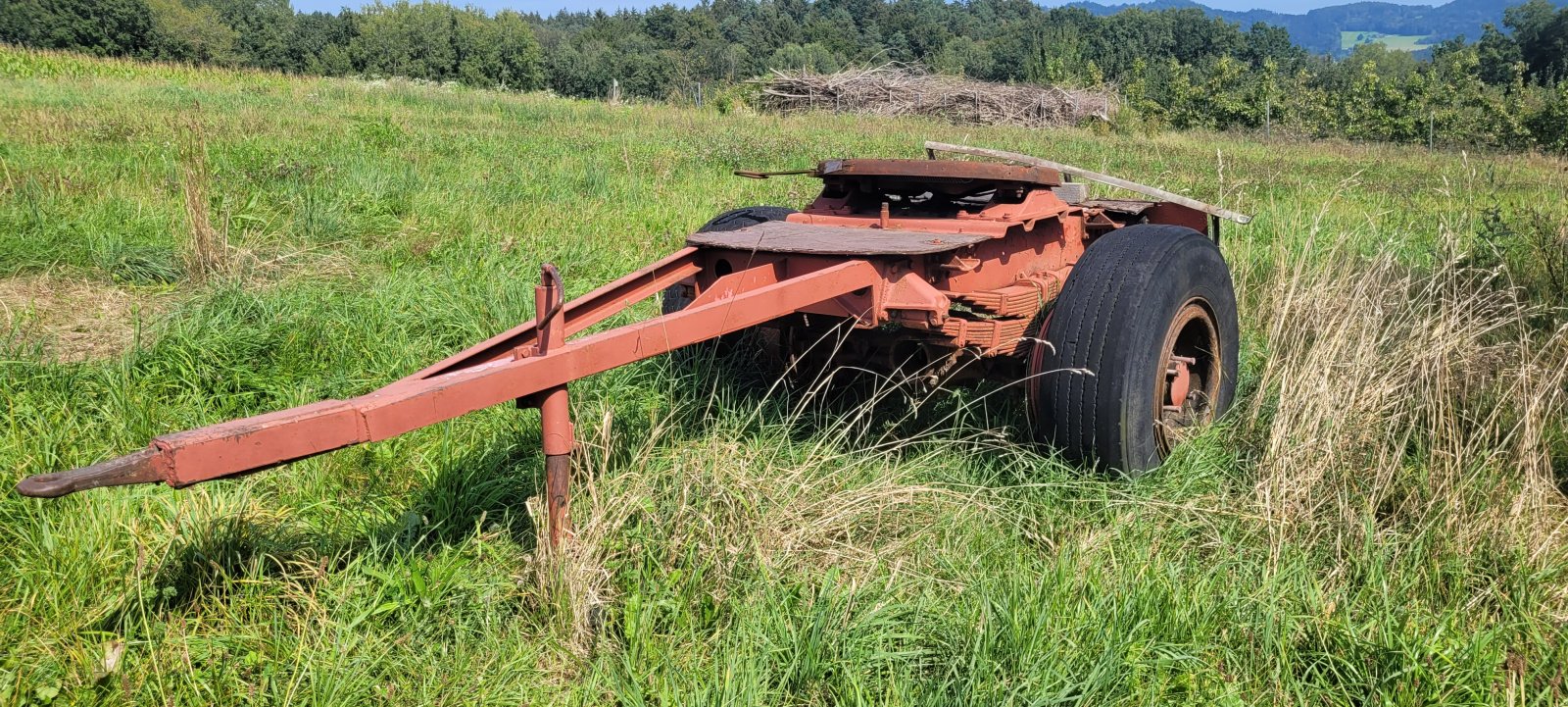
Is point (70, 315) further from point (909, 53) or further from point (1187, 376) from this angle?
point (909, 53)

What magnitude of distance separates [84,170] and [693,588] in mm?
6355

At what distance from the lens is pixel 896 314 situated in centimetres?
322

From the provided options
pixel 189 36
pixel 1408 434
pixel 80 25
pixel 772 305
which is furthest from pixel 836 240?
pixel 189 36

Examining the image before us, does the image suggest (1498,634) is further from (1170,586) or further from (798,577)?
(798,577)

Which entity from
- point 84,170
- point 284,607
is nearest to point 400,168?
point 84,170

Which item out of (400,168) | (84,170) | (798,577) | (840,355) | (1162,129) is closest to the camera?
(798,577)

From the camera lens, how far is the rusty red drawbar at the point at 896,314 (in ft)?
7.10

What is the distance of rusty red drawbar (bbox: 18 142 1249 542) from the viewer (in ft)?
7.10

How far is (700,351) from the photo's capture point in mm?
4375

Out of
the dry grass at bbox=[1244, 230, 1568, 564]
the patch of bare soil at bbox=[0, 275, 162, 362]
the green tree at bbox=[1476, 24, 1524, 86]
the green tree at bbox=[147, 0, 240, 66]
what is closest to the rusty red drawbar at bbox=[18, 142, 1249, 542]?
the dry grass at bbox=[1244, 230, 1568, 564]

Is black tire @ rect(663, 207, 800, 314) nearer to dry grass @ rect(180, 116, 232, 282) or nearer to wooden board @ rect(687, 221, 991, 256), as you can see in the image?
wooden board @ rect(687, 221, 991, 256)

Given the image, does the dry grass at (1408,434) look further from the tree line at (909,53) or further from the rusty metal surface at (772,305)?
the tree line at (909,53)

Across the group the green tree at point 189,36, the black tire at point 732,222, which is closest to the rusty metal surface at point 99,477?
the black tire at point 732,222

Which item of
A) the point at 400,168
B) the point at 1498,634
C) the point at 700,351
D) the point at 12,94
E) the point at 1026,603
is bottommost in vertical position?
the point at 1498,634
